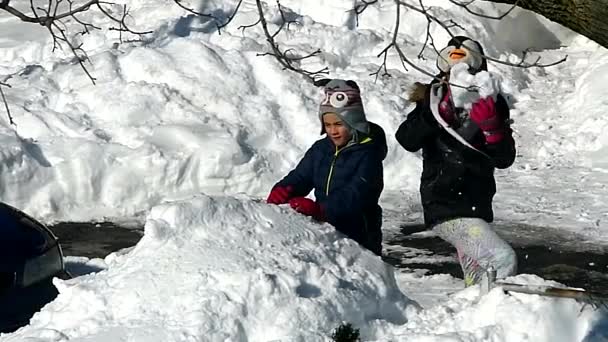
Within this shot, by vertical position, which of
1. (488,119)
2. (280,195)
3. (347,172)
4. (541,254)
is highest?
(488,119)

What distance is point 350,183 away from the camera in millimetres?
5801

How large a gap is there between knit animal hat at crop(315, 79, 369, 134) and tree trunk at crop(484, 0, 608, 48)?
3.11ft

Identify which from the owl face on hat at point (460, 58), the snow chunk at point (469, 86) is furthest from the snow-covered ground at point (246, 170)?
the owl face on hat at point (460, 58)

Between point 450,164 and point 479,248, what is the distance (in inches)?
17.8

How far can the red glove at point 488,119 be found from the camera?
18.5 ft

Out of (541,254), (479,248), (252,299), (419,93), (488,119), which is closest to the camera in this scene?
(252,299)

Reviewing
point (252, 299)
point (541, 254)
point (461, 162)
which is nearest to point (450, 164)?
point (461, 162)

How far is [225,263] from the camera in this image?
15.8ft

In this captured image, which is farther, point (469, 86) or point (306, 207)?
point (469, 86)

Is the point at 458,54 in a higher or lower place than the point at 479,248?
higher

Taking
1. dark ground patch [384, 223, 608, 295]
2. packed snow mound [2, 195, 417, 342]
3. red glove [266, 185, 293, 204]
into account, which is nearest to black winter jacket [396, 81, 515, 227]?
red glove [266, 185, 293, 204]

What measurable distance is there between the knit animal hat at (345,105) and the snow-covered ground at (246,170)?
0.74m

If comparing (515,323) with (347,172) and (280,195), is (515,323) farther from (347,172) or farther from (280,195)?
(280,195)

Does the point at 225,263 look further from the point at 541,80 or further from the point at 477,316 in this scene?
the point at 541,80
